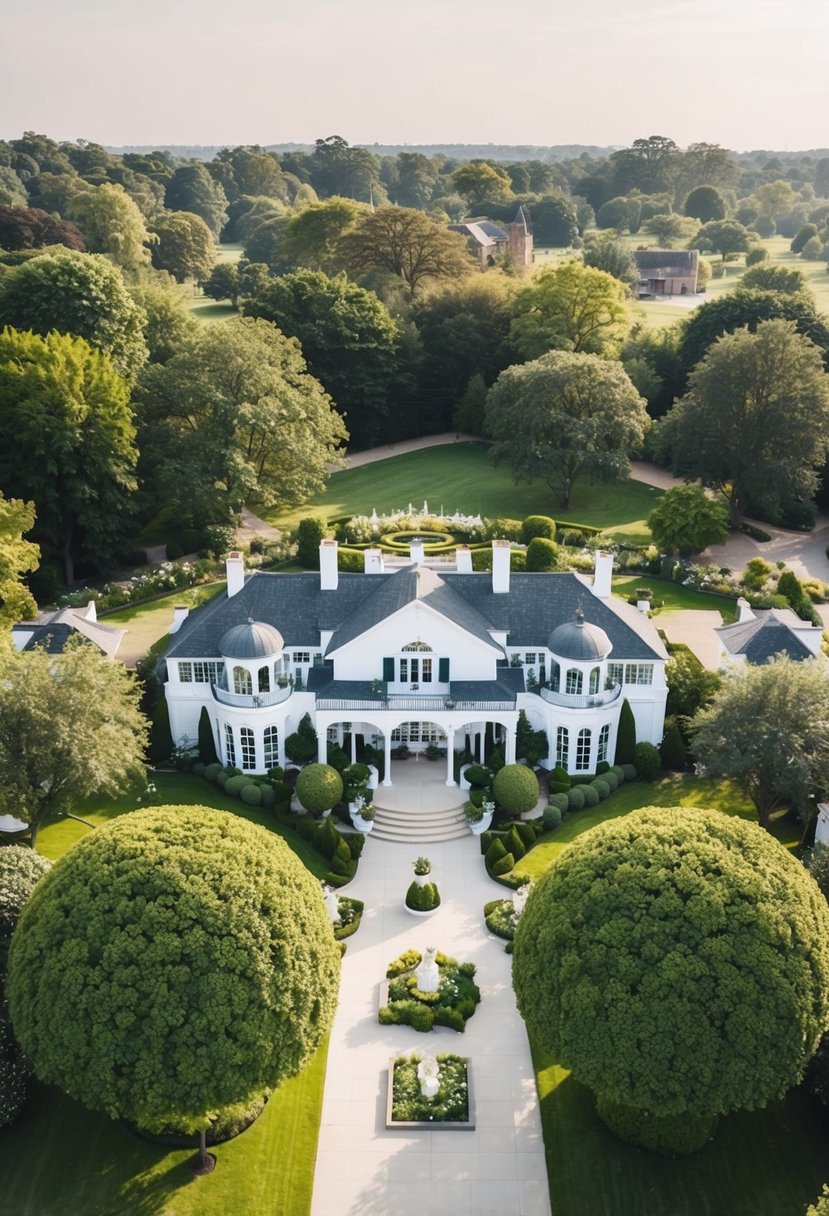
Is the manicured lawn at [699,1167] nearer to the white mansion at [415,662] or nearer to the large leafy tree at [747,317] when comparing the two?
the white mansion at [415,662]

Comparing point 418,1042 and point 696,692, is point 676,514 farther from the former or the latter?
point 418,1042

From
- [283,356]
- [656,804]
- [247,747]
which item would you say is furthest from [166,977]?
[283,356]

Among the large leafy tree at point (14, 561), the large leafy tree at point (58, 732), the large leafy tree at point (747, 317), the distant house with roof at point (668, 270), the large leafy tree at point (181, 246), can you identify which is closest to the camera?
the large leafy tree at point (58, 732)

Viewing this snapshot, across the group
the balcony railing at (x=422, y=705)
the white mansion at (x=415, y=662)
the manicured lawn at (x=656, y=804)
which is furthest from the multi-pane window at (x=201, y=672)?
the manicured lawn at (x=656, y=804)

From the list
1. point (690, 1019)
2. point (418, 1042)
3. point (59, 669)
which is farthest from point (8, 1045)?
point (690, 1019)

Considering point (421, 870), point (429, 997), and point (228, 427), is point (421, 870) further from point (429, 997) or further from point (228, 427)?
point (228, 427)
